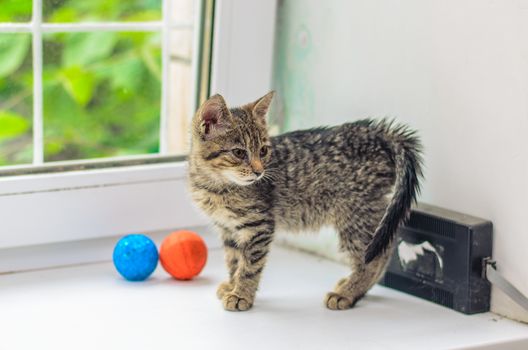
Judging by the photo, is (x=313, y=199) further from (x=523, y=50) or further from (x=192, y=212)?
(x=523, y=50)

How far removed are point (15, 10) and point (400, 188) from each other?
87 centimetres

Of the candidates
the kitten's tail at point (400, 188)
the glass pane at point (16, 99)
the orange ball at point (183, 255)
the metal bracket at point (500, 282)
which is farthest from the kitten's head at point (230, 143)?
the metal bracket at point (500, 282)

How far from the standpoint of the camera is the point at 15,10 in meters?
1.81

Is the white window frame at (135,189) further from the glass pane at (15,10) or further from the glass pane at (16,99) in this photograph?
the glass pane at (15,10)

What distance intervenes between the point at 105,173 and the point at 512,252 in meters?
0.90

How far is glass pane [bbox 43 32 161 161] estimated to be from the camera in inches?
75.9

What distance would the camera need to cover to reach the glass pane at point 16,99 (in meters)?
1.83

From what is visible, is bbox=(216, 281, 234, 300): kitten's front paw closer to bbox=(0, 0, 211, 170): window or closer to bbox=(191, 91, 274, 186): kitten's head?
bbox=(191, 91, 274, 186): kitten's head

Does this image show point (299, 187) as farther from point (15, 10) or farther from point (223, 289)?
point (15, 10)

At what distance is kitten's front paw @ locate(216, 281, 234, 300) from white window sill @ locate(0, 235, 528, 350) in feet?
0.05

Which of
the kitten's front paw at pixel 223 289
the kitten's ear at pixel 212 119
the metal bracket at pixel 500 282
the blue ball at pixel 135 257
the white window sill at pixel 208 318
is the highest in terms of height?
the kitten's ear at pixel 212 119

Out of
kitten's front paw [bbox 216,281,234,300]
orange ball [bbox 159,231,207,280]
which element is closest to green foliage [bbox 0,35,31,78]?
orange ball [bbox 159,231,207,280]

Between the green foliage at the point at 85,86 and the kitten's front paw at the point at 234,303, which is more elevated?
the green foliage at the point at 85,86

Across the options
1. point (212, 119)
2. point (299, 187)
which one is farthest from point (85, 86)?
point (299, 187)
